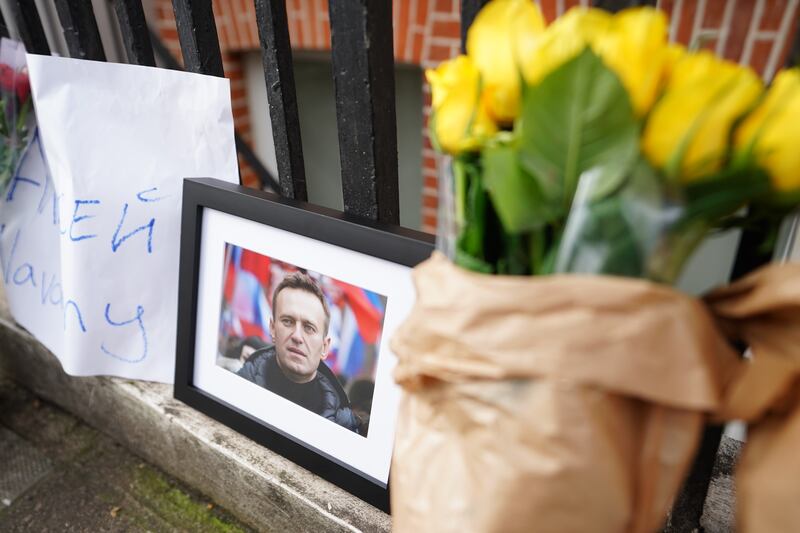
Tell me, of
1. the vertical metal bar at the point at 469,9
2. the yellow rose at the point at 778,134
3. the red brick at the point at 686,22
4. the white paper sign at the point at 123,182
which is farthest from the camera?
the red brick at the point at 686,22

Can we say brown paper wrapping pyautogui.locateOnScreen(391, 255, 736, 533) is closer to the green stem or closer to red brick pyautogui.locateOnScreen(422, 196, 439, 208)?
the green stem

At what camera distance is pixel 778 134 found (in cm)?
32

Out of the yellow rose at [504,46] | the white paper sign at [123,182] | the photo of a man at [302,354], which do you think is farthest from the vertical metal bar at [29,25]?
the yellow rose at [504,46]

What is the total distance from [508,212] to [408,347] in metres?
0.13

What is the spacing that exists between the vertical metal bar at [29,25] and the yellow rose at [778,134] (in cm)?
117

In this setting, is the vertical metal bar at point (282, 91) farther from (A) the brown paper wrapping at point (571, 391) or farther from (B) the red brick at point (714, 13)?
(B) the red brick at point (714, 13)

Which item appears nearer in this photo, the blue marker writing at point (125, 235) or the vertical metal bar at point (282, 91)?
the vertical metal bar at point (282, 91)

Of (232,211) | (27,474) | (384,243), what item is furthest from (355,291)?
(27,474)

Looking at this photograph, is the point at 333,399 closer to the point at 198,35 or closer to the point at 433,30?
the point at 198,35

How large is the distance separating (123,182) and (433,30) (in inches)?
40.6

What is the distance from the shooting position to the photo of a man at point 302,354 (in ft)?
2.45

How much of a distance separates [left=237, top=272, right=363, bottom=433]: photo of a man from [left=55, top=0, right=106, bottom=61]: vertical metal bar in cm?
55

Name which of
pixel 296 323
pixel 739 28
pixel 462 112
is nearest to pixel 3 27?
pixel 296 323

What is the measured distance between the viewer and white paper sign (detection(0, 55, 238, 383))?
816 millimetres
